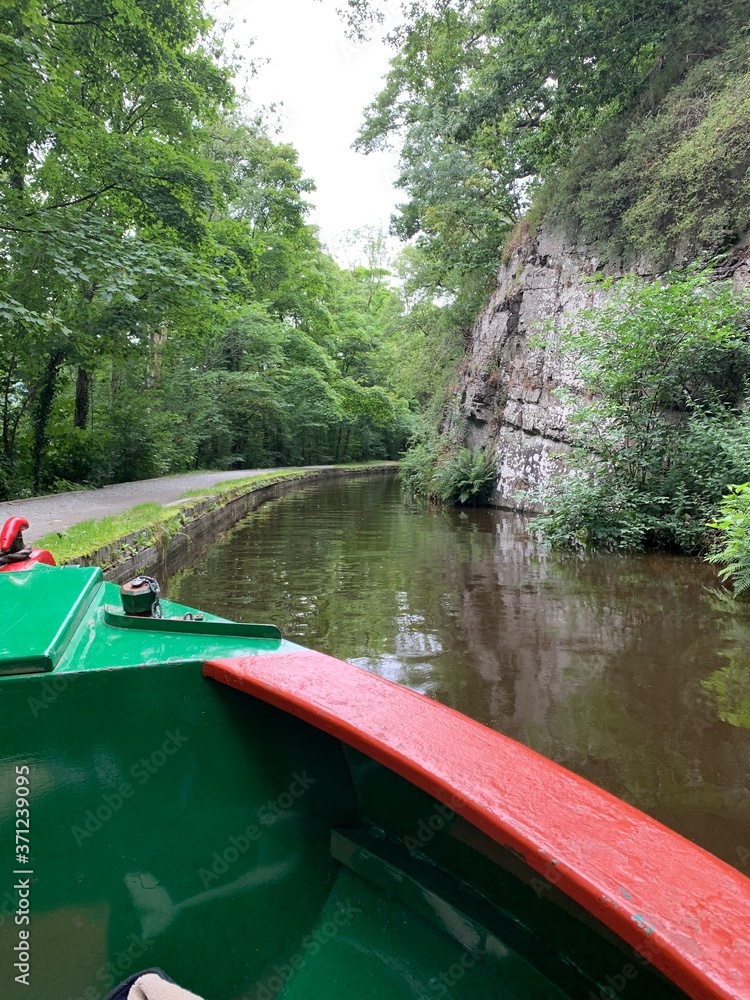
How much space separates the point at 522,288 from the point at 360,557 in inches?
373

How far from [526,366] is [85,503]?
986cm

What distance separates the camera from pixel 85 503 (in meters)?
9.30

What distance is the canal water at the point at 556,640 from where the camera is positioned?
8.58ft

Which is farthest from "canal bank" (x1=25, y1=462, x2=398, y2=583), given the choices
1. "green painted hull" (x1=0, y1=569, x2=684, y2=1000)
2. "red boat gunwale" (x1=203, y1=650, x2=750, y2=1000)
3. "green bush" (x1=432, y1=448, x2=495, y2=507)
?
"green bush" (x1=432, y1=448, x2=495, y2=507)

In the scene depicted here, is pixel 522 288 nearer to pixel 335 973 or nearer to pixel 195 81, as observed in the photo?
pixel 195 81

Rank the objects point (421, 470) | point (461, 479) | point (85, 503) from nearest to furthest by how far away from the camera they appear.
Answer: point (85, 503) < point (461, 479) < point (421, 470)

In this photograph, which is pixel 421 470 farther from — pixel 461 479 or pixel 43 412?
pixel 43 412

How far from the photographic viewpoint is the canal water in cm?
262

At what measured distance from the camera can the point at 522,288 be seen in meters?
13.8

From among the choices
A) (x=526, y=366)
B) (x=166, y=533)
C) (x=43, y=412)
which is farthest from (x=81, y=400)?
(x=526, y=366)

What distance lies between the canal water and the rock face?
14.8 ft

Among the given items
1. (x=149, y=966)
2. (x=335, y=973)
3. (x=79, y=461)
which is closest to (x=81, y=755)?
(x=149, y=966)

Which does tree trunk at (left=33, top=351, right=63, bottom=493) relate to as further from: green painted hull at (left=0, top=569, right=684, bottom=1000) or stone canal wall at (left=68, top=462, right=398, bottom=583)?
green painted hull at (left=0, top=569, right=684, bottom=1000)

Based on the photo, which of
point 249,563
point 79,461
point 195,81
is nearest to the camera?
point 249,563
